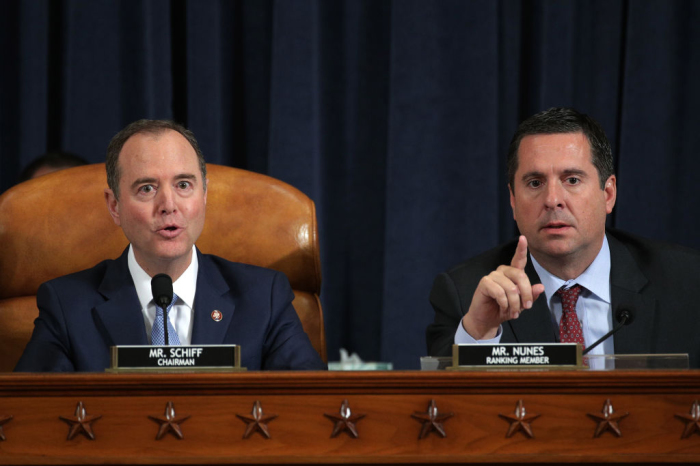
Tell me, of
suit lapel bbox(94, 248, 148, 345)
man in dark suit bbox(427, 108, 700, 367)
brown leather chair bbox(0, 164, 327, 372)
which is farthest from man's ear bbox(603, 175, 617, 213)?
suit lapel bbox(94, 248, 148, 345)

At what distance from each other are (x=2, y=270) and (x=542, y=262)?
4.64ft

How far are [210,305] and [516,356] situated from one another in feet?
2.92

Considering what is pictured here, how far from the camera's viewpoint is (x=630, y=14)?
3256mm

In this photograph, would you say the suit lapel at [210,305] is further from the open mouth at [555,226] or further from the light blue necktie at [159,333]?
the open mouth at [555,226]

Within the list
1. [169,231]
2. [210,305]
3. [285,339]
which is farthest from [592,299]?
[169,231]

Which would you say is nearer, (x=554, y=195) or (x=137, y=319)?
(x=137, y=319)

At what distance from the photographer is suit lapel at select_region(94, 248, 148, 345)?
1867mm

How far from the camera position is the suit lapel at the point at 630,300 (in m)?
1.95

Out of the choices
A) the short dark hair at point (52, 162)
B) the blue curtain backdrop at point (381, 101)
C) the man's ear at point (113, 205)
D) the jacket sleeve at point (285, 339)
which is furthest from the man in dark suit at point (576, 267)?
the short dark hair at point (52, 162)

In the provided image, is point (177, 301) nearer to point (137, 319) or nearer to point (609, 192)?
point (137, 319)

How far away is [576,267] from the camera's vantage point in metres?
2.10

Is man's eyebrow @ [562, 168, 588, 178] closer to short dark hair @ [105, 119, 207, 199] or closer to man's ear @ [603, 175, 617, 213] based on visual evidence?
man's ear @ [603, 175, 617, 213]

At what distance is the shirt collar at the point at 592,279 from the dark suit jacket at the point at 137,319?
2.06 ft

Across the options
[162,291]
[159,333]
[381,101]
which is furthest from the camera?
[381,101]
